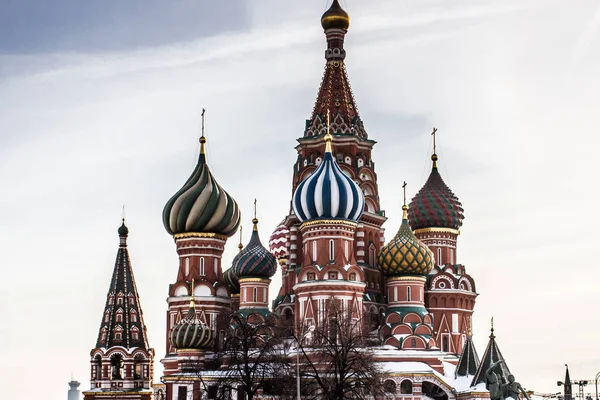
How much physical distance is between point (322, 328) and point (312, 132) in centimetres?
1176

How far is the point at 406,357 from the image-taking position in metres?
50.1

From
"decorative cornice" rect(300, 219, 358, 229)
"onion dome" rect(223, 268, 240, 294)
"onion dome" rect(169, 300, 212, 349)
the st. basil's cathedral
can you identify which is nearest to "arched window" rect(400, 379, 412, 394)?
the st. basil's cathedral

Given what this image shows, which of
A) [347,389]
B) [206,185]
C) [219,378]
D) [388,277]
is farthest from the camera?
[206,185]

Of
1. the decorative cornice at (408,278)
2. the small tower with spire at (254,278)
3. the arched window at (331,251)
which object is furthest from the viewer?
the small tower with spire at (254,278)

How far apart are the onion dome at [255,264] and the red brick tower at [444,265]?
6427 mm

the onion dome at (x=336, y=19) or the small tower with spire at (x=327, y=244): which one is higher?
the onion dome at (x=336, y=19)

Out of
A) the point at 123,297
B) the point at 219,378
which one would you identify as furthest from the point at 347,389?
the point at 123,297

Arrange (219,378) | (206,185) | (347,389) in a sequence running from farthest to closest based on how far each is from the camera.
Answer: (206,185), (219,378), (347,389)

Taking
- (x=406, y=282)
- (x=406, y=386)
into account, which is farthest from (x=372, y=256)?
(x=406, y=386)

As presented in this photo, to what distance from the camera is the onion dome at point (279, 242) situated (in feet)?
208

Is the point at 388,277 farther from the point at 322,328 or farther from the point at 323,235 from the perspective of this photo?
the point at 322,328

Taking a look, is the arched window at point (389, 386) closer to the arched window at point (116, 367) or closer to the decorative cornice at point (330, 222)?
the decorative cornice at point (330, 222)

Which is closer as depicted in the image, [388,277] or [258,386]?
[258,386]

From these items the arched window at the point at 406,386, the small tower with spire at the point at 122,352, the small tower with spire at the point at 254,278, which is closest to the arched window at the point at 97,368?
the small tower with spire at the point at 122,352
